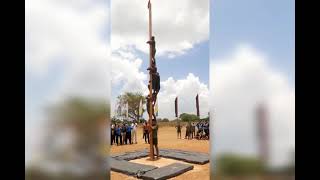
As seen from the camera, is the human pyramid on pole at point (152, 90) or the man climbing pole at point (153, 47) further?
the human pyramid on pole at point (152, 90)

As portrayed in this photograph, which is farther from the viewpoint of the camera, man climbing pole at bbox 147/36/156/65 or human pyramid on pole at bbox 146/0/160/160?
human pyramid on pole at bbox 146/0/160/160

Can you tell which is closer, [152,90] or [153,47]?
[153,47]

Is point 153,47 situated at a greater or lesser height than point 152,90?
greater

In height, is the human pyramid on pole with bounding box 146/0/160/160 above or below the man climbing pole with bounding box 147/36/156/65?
below

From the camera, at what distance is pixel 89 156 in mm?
2141

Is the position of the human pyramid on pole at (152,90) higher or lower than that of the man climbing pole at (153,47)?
lower

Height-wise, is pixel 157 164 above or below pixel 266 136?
below
